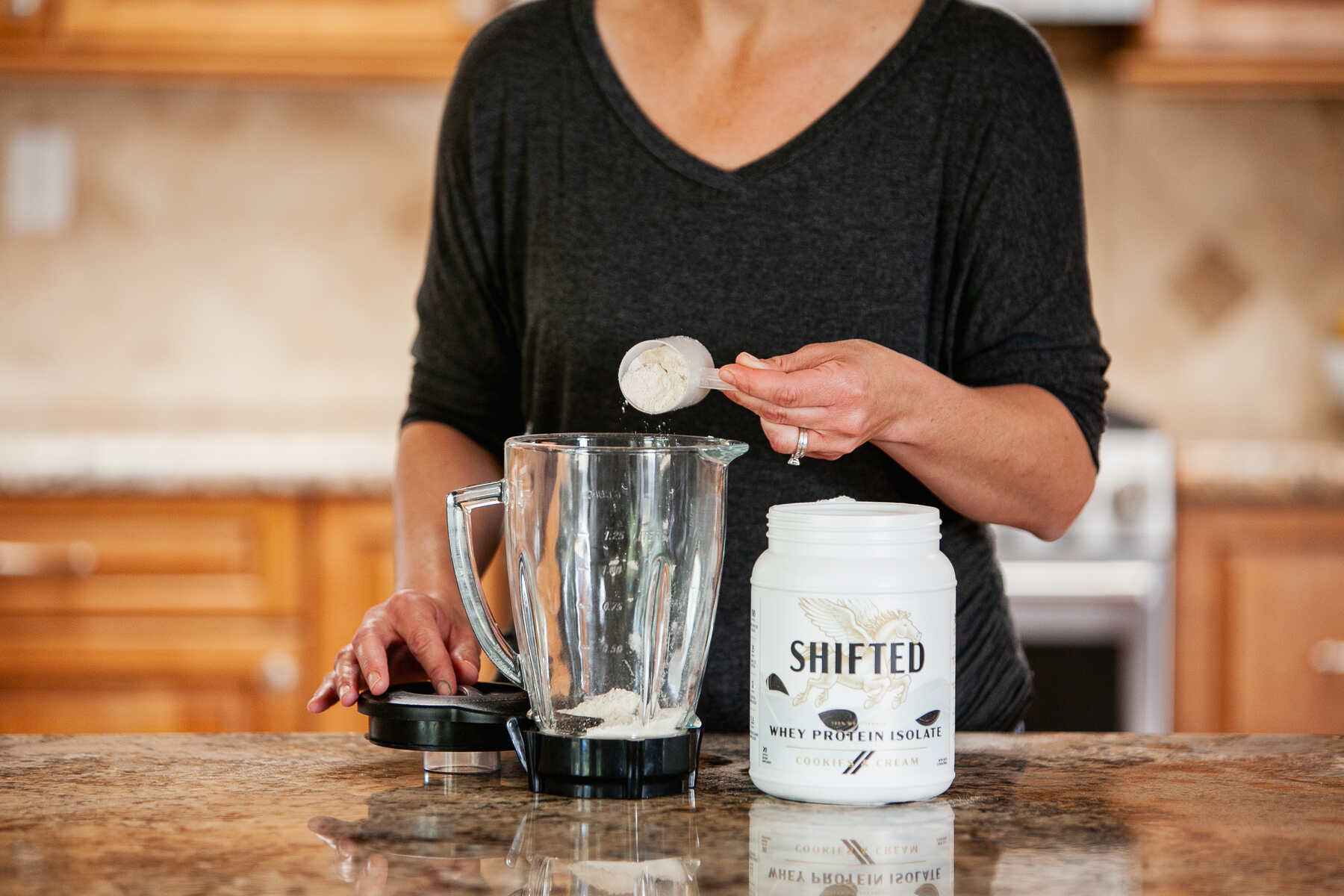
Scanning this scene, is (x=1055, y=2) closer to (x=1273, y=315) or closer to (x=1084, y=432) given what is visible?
(x=1273, y=315)

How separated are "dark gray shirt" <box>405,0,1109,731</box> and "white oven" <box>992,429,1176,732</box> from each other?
0.91 metres

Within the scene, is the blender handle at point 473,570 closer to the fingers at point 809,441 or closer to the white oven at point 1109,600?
the fingers at point 809,441

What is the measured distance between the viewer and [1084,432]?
99 cm

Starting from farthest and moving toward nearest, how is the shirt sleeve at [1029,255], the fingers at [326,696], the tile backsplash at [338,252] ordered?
1. the tile backsplash at [338,252]
2. the shirt sleeve at [1029,255]
3. the fingers at [326,696]

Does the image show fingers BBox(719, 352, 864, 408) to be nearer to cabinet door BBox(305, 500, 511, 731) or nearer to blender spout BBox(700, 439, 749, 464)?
blender spout BBox(700, 439, 749, 464)

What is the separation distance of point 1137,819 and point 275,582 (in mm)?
1529

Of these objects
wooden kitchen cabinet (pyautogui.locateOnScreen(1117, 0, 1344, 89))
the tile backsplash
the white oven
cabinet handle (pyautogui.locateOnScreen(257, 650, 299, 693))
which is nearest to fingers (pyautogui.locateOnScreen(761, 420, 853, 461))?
the white oven

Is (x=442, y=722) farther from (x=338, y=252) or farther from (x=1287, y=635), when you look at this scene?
(x=338, y=252)

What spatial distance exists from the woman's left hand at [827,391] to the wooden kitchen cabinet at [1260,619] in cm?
136

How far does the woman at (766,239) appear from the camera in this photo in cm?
102

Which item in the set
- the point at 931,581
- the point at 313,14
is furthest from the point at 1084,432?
the point at 313,14

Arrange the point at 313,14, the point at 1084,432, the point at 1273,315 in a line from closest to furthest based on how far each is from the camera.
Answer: the point at 1084,432 → the point at 313,14 → the point at 1273,315

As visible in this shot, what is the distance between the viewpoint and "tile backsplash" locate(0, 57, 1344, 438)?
252 centimetres

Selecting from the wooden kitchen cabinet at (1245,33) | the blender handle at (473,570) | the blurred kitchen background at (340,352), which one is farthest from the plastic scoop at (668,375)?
the wooden kitchen cabinet at (1245,33)
